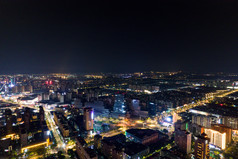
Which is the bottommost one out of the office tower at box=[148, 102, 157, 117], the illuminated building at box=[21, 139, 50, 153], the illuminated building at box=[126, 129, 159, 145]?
the illuminated building at box=[21, 139, 50, 153]

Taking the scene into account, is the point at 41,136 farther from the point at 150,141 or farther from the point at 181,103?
the point at 181,103

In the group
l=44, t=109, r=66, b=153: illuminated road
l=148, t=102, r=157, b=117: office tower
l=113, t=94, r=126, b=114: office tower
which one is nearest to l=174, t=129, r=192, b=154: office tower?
l=148, t=102, r=157, b=117: office tower

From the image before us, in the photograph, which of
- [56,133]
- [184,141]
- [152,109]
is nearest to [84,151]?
[56,133]

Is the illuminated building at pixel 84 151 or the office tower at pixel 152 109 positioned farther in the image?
the office tower at pixel 152 109

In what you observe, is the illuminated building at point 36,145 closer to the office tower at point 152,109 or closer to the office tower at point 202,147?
the office tower at point 202,147

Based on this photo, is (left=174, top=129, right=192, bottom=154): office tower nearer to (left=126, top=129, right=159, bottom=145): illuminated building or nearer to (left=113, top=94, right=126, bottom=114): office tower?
(left=126, top=129, right=159, bottom=145): illuminated building

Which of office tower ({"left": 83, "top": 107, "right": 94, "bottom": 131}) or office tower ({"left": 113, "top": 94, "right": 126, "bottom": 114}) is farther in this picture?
office tower ({"left": 113, "top": 94, "right": 126, "bottom": 114})

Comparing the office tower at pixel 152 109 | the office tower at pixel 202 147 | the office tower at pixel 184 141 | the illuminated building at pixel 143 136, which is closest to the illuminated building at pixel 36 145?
the illuminated building at pixel 143 136

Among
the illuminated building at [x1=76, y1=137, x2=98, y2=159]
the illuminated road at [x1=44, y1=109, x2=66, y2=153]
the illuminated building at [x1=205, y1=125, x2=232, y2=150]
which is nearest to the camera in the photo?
the illuminated building at [x1=76, y1=137, x2=98, y2=159]

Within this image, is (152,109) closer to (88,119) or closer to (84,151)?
(88,119)
